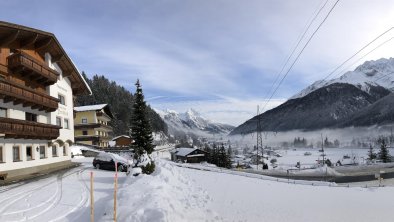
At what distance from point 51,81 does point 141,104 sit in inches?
494

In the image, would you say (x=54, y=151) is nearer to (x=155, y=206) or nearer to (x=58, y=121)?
(x=58, y=121)

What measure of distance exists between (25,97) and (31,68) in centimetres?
285

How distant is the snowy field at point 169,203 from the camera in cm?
1522

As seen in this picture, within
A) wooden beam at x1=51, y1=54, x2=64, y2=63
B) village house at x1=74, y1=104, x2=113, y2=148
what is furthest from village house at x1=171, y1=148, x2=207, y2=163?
wooden beam at x1=51, y1=54, x2=64, y2=63

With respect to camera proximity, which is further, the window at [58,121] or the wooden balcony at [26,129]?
the window at [58,121]

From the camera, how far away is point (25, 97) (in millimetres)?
30188

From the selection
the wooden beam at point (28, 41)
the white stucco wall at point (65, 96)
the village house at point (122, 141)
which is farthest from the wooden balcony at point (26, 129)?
the village house at point (122, 141)

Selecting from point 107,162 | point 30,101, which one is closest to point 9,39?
point 30,101

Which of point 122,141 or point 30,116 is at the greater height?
point 30,116

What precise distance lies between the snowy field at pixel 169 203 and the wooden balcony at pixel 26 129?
4.83 meters

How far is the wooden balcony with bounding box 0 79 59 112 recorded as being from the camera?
1085 inches

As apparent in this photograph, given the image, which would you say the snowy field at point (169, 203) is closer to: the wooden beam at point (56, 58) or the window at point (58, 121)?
the window at point (58, 121)

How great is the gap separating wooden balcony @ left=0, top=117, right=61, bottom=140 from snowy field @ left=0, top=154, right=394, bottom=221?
4835 mm

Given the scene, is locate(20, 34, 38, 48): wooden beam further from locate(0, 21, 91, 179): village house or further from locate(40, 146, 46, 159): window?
locate(40, 146, 46, 159): window
